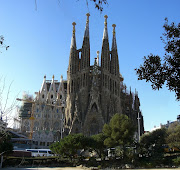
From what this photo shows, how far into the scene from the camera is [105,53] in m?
70.9

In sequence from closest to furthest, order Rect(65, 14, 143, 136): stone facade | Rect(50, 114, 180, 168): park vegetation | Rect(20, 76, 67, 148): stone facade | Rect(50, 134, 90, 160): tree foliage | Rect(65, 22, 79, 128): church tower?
Rect(50, 114, 180, 168): park vegetation, Rect(50, 134, 90, 160): tree foliage, Rect(65, 14, 143, 136): stone facade, Rect(65, 22, 79, 128): church tower, Rect(20, 76, 67, 148): stone facade

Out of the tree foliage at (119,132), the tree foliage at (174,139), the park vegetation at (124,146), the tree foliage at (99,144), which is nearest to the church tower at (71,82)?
the tree foliage at (99,144)

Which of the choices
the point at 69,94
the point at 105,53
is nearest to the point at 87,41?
the point at 105,53

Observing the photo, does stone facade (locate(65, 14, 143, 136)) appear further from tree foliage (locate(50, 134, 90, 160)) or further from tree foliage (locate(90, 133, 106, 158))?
tree foliage (locate(50, 134, 90, 160))

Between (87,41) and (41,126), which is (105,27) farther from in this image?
(41,126)

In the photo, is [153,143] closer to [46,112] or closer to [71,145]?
[71,145]

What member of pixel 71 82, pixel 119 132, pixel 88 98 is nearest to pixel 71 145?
pixel 119 132

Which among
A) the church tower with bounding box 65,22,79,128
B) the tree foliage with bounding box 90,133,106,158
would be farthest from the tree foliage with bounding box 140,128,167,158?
the church tower with bounding box 65,22,79,128

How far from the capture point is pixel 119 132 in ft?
123

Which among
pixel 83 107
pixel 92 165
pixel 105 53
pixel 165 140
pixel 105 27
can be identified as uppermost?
pixel 105 27

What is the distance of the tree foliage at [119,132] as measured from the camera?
3650 cm

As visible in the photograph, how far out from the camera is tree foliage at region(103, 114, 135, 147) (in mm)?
36500

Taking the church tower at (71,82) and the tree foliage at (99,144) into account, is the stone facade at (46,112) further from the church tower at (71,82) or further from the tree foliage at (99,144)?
the tree foliage at (99,144)

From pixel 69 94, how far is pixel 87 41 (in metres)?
16.4
